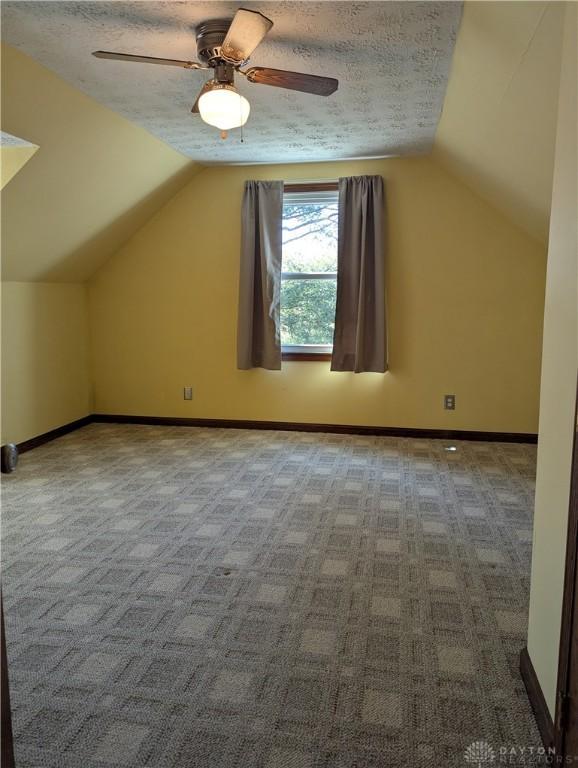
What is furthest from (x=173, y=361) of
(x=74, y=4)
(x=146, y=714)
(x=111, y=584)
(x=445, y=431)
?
(x=146, y=714)

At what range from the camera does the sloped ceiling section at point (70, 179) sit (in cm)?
286

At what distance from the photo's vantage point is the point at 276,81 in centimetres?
244

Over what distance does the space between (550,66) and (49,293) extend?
3950 millimetres

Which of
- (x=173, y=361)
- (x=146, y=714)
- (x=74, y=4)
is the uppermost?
(x=74, y=4)

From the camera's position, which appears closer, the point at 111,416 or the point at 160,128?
the point at 160,128

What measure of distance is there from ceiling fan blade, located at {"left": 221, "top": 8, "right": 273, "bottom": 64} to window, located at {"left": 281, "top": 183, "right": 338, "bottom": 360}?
2.55 metres

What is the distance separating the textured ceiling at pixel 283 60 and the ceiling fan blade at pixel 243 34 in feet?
0.48

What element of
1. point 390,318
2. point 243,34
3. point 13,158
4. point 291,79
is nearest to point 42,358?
point 13,158

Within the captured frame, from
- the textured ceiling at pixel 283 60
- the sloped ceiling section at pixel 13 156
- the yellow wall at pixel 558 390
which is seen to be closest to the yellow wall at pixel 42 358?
the sloped ceiling section at pixel 13 156

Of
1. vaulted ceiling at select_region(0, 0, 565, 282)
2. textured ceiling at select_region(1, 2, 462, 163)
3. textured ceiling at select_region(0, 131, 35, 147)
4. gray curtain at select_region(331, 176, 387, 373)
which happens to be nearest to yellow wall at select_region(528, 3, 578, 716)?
vaulted ceiling at select_region(0, 0, 565, 282)

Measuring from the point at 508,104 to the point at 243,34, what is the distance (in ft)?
4.12

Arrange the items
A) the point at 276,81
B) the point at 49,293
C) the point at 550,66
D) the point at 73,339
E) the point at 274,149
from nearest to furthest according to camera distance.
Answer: the point at 550,66, the point at 276,81, the point at 274,149, the point at 49,293, the point at 73,339

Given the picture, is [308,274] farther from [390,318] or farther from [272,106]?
[272,106]

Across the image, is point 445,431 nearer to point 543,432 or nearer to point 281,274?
point 281,274
